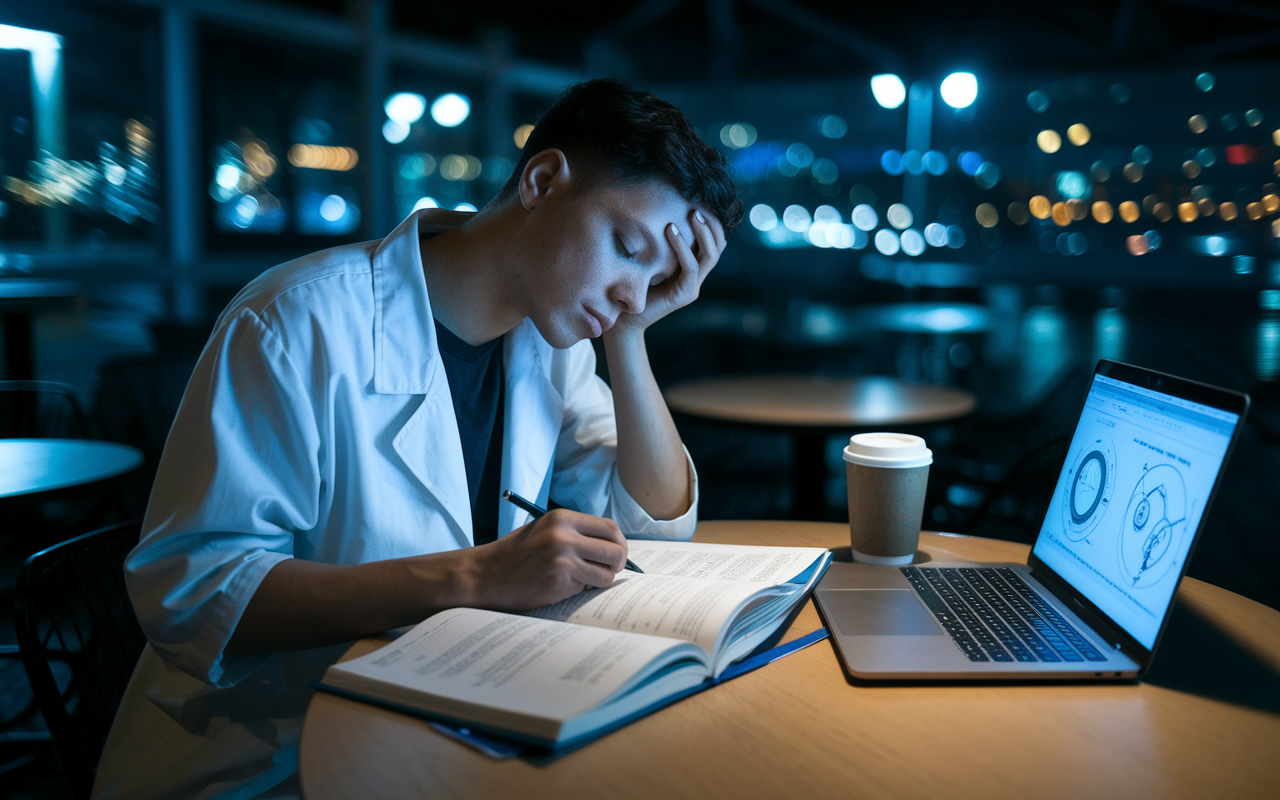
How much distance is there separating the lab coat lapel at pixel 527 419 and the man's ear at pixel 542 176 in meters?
0.27

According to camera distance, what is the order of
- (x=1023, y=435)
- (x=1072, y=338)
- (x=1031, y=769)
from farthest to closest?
(x=1072, y=338)
(x=1023, y=435)
(x=1031, y=769)

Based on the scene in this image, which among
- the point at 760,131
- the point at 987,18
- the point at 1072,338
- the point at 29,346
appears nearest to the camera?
the point at 29,346

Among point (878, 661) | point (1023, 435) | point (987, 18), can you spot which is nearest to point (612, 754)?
point (878, 661)

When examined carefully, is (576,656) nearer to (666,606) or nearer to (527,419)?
(666,606)

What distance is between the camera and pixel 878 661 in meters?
0.86

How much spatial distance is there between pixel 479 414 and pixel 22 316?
4.02m

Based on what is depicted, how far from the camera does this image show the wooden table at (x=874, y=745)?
2.18ft

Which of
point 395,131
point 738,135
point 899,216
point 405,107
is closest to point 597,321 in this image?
point 395,131

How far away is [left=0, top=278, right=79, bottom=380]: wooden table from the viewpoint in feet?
13.6

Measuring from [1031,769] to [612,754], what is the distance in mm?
333

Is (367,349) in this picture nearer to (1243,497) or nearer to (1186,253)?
(1243,497)

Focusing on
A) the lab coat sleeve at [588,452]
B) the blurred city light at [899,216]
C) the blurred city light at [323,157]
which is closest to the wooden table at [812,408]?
the lab coat sleeve at [588,452]

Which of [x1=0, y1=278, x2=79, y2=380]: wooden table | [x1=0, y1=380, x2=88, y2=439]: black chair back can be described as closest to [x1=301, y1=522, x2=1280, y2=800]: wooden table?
[x1=0, y1=380, x2=88, y2=439]: black chair back

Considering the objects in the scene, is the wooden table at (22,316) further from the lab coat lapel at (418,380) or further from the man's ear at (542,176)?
the man's ear at (542,176)
